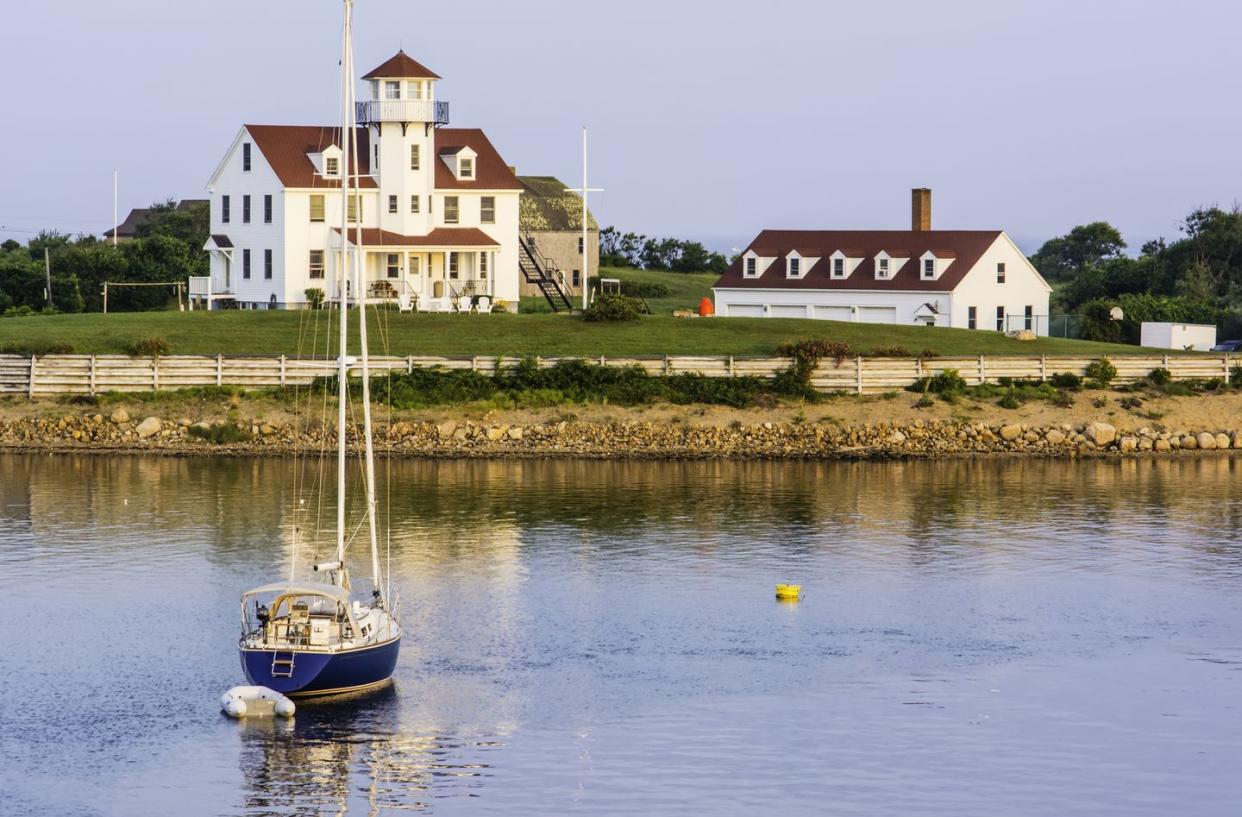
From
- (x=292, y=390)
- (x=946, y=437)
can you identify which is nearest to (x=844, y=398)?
(x=946, y=437)

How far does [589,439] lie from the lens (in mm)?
69062

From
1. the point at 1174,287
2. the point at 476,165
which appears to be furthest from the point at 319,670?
the point at 1174,287

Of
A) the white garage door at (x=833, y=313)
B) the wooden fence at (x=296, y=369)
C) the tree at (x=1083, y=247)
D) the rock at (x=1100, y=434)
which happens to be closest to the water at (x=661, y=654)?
the rock at (x=1100, y=434)

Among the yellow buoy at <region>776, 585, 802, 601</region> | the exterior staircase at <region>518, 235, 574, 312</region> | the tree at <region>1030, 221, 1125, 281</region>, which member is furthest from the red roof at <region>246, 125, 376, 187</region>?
the tree at <region>1030, 221, 1125, 281</region>

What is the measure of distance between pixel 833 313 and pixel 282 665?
6482 centimetres

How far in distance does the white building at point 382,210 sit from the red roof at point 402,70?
5 centimetres

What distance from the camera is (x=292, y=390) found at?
71.1m

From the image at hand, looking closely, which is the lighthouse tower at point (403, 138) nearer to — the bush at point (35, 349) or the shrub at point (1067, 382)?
the bush at point (35, 349)

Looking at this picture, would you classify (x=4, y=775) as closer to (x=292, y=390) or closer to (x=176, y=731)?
(x=176, y=731)

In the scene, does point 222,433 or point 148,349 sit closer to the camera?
point 222,433

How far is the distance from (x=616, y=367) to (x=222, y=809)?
46.7 metres

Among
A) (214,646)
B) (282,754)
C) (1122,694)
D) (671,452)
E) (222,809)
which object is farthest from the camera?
(671,452)

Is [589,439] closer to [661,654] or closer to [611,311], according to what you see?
[611,311]

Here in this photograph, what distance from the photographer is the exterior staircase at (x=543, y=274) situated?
92938mm
